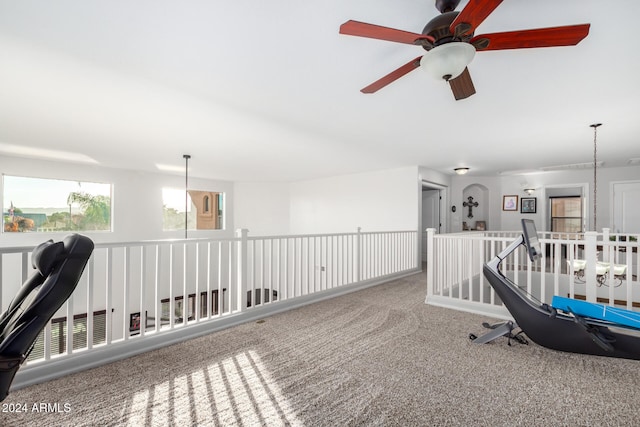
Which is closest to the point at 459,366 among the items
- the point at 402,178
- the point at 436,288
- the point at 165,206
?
the point at 436,288

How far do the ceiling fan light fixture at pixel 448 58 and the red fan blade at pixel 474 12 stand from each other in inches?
3.1

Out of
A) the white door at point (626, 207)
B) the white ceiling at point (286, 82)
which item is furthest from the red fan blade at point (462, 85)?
the white door at point (626, 207)

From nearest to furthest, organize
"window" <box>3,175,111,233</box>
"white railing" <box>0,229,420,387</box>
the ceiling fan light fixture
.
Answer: the ceiling fan light fixture < "white railing" <box>0,229,420,387</box> < "window" <box>3,175,111,233</box>

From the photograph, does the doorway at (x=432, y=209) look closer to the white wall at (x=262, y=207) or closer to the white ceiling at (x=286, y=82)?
the white ceiling at (x=286, y=82)

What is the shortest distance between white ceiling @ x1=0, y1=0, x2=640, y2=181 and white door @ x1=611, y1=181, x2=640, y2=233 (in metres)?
2.22

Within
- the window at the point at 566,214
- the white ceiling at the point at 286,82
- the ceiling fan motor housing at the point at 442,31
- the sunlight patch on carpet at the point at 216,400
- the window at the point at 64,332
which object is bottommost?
the window at the point at 64,332

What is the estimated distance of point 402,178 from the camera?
20.5ft

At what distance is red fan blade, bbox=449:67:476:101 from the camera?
185 centimetres

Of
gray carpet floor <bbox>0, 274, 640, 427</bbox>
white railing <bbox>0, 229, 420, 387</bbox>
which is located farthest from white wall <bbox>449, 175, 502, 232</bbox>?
gray carpet floor <bbox>0, 274, 640, 427</bbox>

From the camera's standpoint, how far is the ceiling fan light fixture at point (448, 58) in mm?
1479

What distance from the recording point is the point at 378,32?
1407 mm

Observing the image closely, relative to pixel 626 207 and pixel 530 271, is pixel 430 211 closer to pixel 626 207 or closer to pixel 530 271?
pixel 626 207

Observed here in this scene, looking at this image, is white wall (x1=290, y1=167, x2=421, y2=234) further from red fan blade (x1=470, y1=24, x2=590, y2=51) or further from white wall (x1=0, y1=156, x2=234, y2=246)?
red fan blade (x1=470, y1=24, x2=590, y2=51)

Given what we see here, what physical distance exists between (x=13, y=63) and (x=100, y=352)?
88.4 inches
